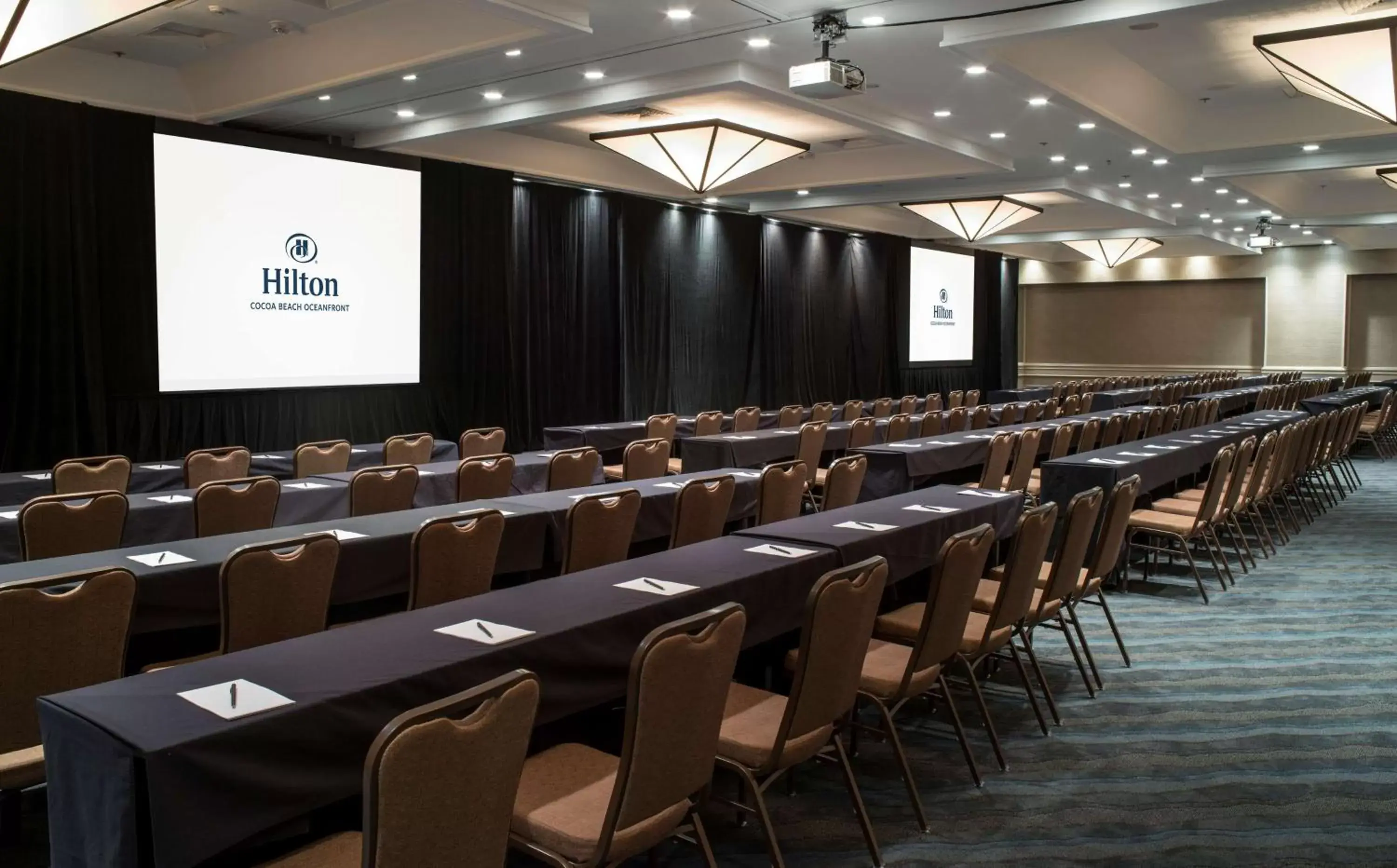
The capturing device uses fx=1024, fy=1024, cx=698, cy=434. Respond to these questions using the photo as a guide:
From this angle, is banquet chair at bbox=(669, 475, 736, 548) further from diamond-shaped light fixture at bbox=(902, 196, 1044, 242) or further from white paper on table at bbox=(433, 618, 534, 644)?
diamond-shaped light fixture at bbox=(902, 196, 1044, 242)

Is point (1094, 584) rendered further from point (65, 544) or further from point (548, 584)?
point (65, 544)

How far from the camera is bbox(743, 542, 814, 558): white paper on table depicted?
3.75 m

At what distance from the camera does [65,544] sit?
4.58 metres

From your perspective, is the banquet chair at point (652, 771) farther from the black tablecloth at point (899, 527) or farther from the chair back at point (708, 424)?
the chair back at point (708, 424)

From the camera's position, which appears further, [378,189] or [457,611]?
[378,189]

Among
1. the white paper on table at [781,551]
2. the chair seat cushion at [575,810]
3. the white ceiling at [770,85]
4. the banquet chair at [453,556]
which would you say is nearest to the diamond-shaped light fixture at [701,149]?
the white ceiling at [770,85]

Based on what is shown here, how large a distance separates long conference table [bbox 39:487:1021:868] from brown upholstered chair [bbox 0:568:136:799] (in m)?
0.72

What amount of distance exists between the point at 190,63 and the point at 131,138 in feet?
4.62

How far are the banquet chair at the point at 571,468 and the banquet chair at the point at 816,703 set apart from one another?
152 inches

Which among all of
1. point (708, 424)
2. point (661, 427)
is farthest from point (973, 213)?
point (661, 427)

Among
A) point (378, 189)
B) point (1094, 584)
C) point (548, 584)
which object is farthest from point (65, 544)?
point (378, 189)

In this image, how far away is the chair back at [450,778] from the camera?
5.88 feet

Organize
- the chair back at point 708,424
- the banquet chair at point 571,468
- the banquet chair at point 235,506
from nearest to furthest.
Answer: the banquet chair at point 235,506 < the banquet chair at point 571,468 < the chair back at point 708,424

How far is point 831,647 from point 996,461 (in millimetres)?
5463
